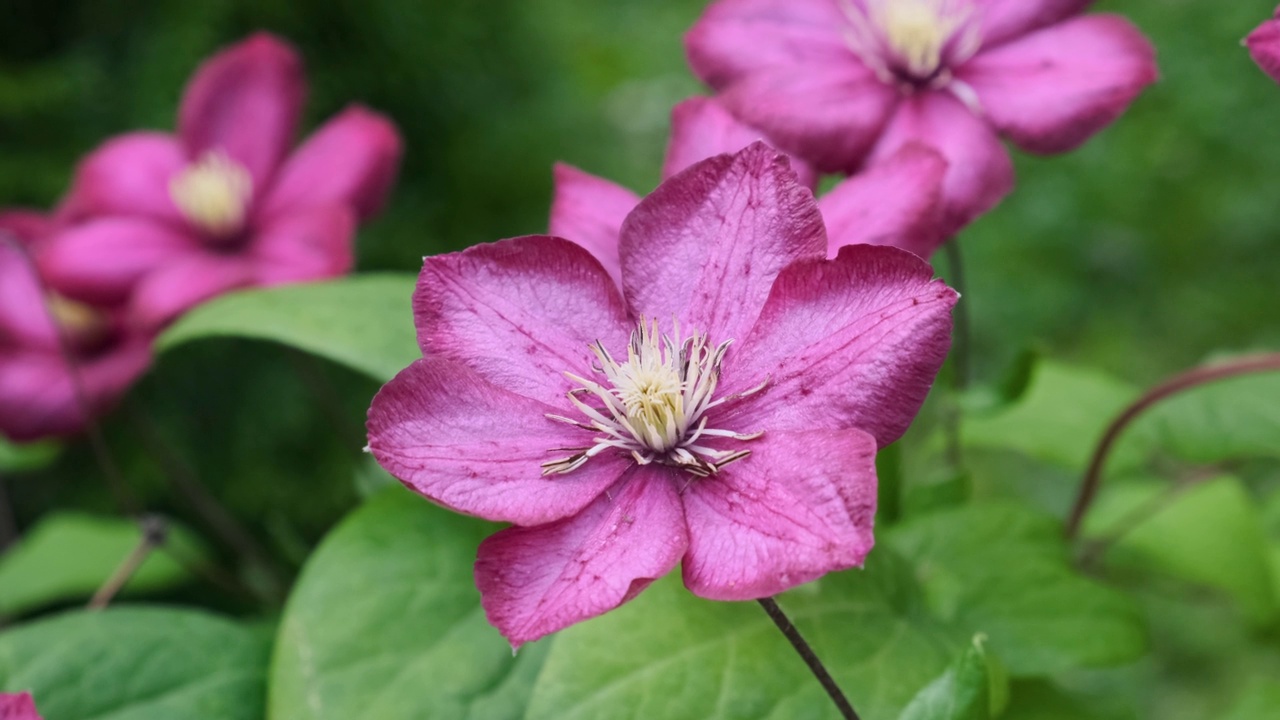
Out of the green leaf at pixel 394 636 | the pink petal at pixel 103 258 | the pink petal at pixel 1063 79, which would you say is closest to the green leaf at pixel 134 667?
the green leaf at pixel 394 636

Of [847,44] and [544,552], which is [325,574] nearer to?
[544,552]

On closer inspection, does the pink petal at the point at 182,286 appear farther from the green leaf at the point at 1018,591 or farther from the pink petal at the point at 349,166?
the green leaf at the point at 1018,591

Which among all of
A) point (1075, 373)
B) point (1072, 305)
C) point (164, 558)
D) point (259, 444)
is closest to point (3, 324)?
point (164, 558)

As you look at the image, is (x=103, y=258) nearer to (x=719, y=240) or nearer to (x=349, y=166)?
(x=349, y=166)

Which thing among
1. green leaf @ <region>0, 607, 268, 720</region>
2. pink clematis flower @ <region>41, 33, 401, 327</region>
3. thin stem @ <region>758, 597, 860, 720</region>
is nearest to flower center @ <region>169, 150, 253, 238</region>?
pink clematis flower @ <region>41, 33, 401, 327</region>

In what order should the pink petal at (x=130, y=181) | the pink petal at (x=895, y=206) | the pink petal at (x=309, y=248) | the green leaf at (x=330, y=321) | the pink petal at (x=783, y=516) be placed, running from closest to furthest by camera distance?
the pink petal at (x=783, y=516)
the pink petal at (x=895, y=206)
the green leaf at (x=330, y=321)
the pink petal at (x=309, y=248)
the pink petal at (x=130, y=181)

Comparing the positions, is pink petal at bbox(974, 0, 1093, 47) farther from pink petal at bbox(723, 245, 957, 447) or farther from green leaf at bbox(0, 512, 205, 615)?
green leaf at bbox(0, 512, 205, 615)
